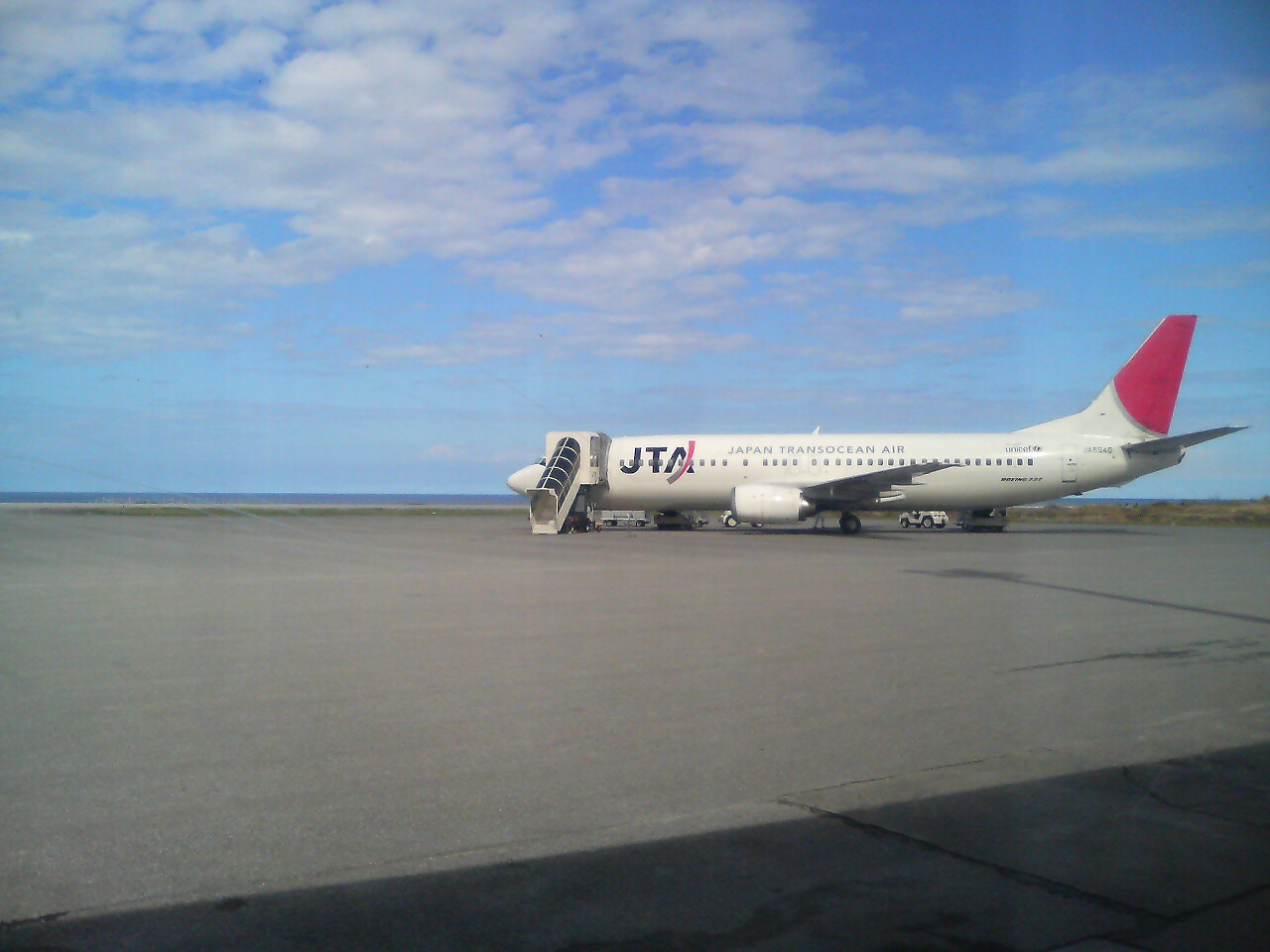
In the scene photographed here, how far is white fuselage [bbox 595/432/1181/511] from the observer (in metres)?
34.2

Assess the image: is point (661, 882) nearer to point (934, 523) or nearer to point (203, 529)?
point (203, 529)

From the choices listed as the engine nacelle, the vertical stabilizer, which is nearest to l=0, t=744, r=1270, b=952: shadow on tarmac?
the engine nacelle

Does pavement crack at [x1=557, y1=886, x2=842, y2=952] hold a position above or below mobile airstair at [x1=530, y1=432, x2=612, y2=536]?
below

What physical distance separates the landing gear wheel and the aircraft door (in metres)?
7.63

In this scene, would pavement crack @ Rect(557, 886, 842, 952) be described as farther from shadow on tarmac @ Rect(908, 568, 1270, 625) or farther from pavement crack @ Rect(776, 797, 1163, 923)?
shadow on tarmac @ Rect(908, 568, 1270, 625)

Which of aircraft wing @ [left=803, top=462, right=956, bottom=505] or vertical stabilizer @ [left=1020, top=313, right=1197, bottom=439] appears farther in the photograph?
vertical stabilizer @ [left=1020, top=313, right=1197, bottom=439]

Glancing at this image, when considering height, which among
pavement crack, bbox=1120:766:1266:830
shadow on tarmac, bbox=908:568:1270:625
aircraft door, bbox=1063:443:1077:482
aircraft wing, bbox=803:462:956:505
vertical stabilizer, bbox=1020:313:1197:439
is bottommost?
pavement crack, bbox=1120:766:1266:830

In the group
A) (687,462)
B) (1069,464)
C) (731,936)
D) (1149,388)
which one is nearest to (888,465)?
(1069,464)

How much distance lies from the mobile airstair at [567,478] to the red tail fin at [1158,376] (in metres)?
19.4

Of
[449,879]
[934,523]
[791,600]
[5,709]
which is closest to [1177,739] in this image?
[449,879]

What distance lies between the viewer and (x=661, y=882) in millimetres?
3945

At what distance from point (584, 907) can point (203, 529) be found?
34748 mm

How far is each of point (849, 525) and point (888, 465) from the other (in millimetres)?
2663

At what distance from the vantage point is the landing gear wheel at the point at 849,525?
34469 millimetres
